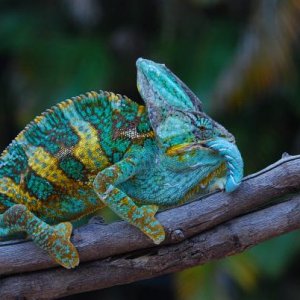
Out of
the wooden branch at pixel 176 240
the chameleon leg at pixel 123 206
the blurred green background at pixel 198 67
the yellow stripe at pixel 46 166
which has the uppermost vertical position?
the yellow stripe at pixel 46 166

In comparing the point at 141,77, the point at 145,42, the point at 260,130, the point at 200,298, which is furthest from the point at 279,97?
the point at 141,77

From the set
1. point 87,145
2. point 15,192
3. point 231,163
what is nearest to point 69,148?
point 87,145

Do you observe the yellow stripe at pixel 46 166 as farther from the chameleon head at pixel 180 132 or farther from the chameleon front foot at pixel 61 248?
the chameleon head at pixel 180 132

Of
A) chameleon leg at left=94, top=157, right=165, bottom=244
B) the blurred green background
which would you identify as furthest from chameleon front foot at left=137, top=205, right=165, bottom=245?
the blurred green background

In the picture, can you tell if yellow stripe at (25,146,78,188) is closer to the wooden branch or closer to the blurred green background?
the wooden branch

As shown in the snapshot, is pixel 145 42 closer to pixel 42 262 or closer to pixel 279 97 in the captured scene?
pixel 279 97

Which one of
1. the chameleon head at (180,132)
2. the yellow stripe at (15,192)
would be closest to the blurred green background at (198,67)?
the chameleon head at (180,132)
